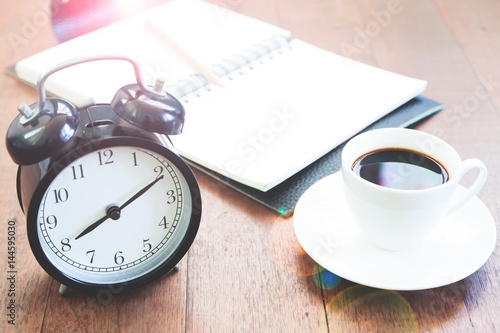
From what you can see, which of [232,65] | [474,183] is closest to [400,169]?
[474,183]

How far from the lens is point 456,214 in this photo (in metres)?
0.79

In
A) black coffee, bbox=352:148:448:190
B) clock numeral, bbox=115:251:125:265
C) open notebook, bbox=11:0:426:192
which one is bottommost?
open notebook, bbox=11:0:426:192

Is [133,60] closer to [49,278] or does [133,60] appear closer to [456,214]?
[49,278]

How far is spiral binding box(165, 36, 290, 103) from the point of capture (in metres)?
1.05

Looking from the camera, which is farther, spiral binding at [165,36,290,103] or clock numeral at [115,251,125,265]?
spiral binding at [165,36,290,103]

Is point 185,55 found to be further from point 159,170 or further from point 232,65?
point 159,170

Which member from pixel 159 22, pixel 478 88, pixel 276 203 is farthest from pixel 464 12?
pixel 276 203

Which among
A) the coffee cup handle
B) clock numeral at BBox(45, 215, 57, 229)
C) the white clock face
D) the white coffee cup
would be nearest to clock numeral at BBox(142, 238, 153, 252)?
the white clock face

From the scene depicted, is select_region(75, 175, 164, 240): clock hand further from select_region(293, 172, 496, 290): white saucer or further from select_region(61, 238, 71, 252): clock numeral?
select_region(293, 172, 496, 290): white saucer

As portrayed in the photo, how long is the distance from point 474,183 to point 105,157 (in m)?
0.42

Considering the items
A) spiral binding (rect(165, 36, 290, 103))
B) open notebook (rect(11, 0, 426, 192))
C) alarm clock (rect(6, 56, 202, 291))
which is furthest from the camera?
spiral binding (rect(165, 36, 290, 103))

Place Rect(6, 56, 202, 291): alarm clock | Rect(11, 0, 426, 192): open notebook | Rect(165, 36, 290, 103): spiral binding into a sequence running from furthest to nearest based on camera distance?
Rect(165, 36, 290, 103): spiral binding → Rect(11, 0, 426, 192): open notebook → Rect(6, 56, 202, 291): alarm clock

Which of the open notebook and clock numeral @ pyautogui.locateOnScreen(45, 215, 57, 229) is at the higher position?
clock numeral @ pyautogui.locateOnScreen(45, 215, 57, 229)

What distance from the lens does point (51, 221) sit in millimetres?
677
